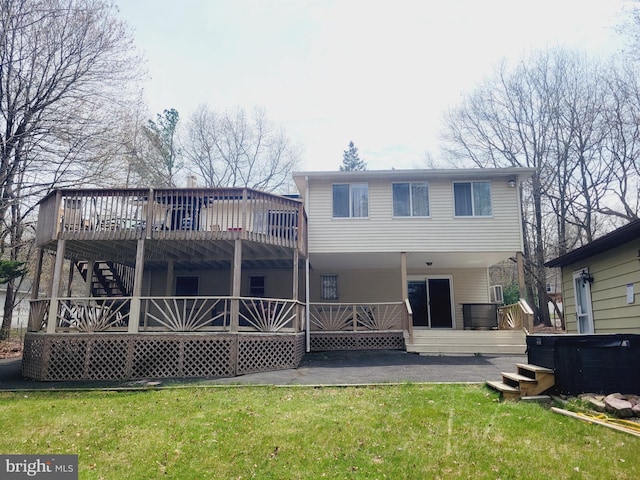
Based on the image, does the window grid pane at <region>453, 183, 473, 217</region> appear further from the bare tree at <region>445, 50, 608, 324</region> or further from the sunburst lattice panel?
the bare tree at <region>445, 50, 608, 324</region>

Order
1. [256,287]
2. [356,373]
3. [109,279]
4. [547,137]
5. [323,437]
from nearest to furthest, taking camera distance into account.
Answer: [323,437]
[356,373]
[109,279]
[256,287]
[547,137]

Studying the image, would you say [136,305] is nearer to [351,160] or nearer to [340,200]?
[340,200]

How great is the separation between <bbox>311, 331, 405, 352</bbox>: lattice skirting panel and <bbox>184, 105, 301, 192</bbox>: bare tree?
18.2 m

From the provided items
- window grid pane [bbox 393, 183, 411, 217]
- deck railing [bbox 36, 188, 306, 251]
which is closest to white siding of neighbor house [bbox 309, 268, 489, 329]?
window grid pane [bbox 393, 183, 411, 217]

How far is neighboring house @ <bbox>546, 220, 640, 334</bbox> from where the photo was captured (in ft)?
21.2

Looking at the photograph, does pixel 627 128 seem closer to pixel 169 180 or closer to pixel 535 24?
pixel 535 24

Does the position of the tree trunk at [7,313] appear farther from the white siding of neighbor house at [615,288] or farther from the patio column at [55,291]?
the white siding of neighbor house at [615,288]

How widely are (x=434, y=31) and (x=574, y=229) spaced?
2070 centimetres

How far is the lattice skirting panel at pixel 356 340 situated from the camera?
12617 mm

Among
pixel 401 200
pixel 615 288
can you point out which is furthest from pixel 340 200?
pixel 615 288

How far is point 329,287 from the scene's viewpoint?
53.5 ft

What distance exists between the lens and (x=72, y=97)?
1496 cm

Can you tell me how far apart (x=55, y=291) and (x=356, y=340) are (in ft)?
26.3

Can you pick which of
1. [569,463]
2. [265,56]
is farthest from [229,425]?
[265,56]
